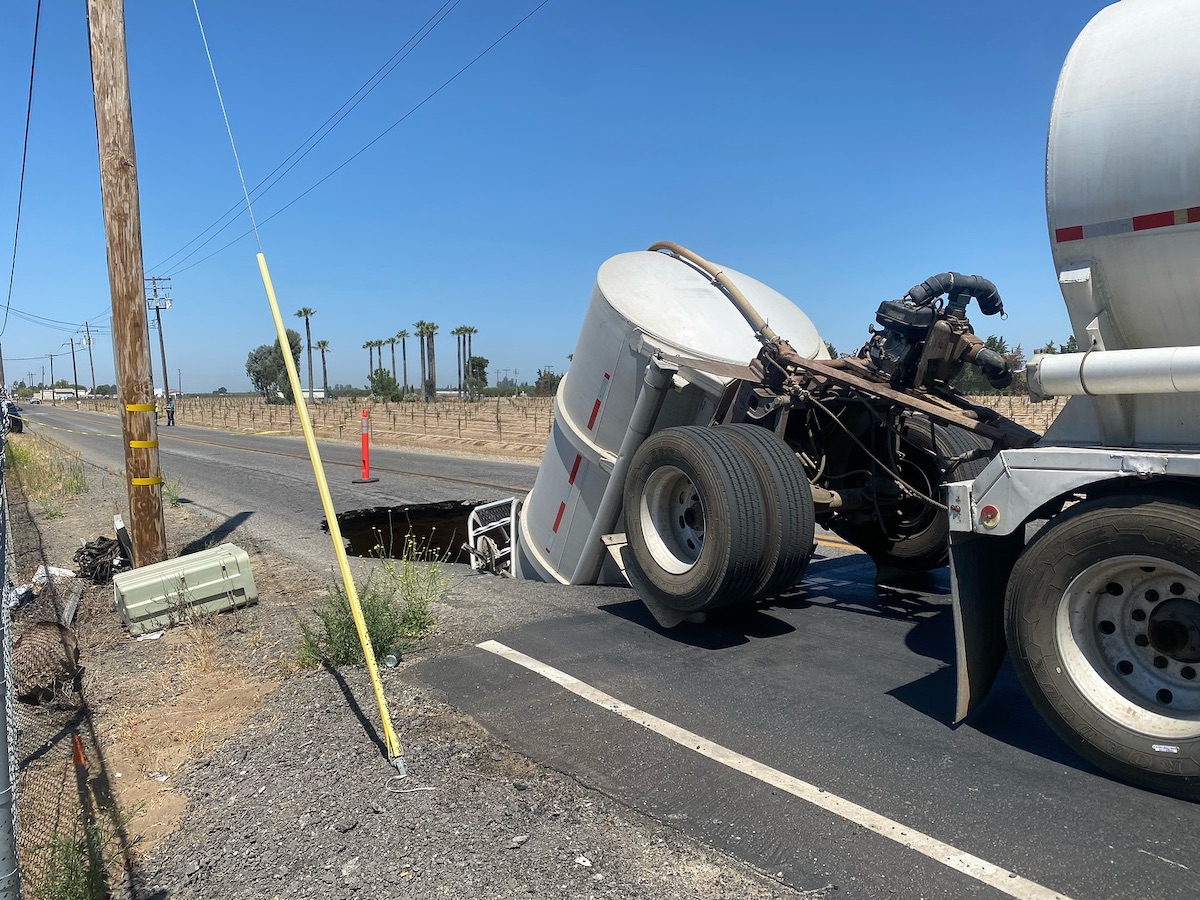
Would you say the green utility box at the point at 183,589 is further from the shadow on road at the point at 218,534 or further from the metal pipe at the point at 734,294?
the metal pipe at the point at 734,294

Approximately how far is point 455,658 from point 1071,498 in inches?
131

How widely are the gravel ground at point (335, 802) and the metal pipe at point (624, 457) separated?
1.44 meters

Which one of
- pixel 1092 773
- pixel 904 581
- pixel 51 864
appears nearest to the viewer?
pixel 51 864

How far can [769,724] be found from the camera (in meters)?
3.92

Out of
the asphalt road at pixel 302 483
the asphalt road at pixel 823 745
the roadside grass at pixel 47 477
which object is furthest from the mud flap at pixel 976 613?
the roadside grass at pixel 47 477

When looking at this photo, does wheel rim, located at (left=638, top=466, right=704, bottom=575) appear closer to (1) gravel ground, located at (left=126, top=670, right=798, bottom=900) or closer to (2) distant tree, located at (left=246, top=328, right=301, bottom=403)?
(1) gravel ground, located at (left=126, top=670, right=798, bottom=900)

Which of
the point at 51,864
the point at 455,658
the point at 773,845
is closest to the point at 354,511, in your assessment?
the point at 455,658

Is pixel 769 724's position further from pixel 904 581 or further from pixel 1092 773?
pixel 904 581

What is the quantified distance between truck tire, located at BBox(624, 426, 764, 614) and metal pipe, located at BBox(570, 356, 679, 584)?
580mm

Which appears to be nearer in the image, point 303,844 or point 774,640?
point 303,844

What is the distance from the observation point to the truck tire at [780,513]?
488 centimetres

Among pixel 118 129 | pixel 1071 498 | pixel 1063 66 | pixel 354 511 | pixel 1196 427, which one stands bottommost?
pixel 354 511

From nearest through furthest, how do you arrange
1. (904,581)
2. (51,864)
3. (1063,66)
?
(51,864)
(1063,66)
(904,581)

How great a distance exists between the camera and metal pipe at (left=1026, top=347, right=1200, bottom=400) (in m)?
3.18
